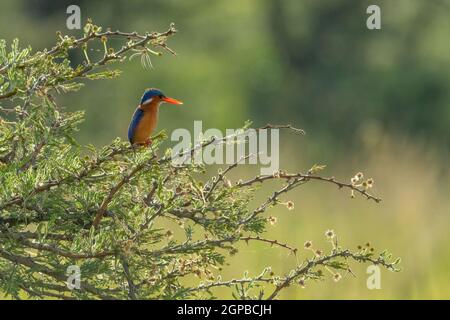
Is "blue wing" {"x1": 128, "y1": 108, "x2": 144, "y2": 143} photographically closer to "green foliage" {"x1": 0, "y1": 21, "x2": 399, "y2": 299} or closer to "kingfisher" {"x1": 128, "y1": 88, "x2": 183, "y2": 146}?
"kingfisher" {"x1": 128, "y1": 88, "x2": 183, "y2": 146}

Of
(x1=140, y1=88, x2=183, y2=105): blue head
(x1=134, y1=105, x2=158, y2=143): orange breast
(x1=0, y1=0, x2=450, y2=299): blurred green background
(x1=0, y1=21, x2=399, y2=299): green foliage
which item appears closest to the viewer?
(x1=0, y1=21, x2=399, y2=299): green foliage

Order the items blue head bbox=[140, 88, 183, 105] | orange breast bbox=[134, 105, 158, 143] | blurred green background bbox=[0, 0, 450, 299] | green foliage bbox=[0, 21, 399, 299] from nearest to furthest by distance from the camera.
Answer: green foliage bbox=[0, 21, 399, 299], orange breast bbox=[134, 105, 158, 143], blue head bbox=[140, 88, 183, 105], blurred green background bbox=[0, 0, 450, 299]

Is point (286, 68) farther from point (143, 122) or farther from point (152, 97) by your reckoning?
point (143, 122)

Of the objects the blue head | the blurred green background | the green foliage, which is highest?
the blurred green background

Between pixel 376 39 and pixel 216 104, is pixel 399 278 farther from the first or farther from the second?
pixel 376 39

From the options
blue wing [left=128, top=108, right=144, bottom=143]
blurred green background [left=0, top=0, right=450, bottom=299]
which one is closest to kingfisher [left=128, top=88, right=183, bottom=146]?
blue wing [left=128, top=108, right=144, bottom=143]

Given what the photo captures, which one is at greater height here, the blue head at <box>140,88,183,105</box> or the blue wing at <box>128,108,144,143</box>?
the blue head at <box>140,88,183,105</box>

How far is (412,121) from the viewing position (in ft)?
43.6

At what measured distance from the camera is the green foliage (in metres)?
2.76

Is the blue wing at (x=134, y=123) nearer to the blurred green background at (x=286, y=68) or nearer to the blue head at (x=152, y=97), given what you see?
the blue head at (x=152, y=97)

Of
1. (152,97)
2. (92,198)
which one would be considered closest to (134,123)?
(152,97)

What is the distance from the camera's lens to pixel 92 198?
287cm

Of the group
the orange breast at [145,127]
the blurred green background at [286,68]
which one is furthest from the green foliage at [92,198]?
the blurred green background at [286,68]

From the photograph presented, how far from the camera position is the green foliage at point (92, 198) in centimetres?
276
